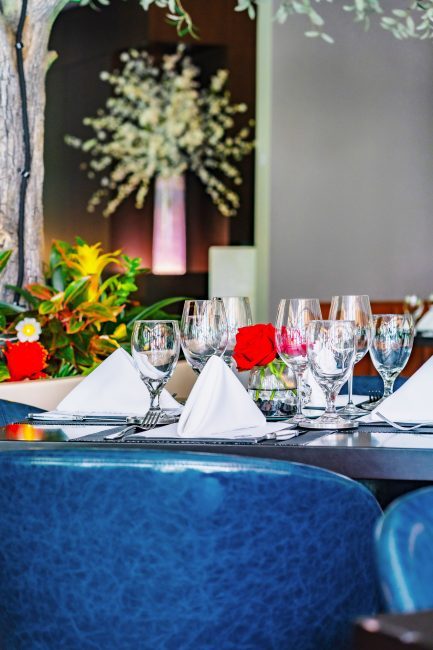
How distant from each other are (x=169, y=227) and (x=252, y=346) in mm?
5256

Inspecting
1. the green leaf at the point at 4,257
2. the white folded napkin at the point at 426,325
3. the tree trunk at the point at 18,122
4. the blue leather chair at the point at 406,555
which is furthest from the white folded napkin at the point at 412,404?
the white folded napkin at the point at 426,325

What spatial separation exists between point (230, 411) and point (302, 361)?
19 cm

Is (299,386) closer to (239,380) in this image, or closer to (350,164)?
(239,380)

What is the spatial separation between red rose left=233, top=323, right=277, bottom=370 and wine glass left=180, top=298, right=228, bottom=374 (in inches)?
2.6

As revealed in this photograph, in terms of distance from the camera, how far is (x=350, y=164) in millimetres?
7023

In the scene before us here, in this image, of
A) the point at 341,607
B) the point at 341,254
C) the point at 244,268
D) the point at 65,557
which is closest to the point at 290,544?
the point at 341,607

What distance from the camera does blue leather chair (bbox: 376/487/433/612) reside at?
792 mm

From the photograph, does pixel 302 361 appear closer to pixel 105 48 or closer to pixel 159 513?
pixel 159 513

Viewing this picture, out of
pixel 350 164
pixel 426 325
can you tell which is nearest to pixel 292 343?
pixel 426 325

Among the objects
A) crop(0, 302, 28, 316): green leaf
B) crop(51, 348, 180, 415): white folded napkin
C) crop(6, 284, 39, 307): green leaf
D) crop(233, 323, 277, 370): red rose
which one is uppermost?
crop(6, 284, 39, 307): green leaf

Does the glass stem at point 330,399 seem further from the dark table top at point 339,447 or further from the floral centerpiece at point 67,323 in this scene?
the floral centerpiece at point 67,323

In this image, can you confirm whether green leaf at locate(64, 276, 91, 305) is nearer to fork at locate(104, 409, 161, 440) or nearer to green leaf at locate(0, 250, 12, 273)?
green leaf at locate(0, 250, 12, 273)

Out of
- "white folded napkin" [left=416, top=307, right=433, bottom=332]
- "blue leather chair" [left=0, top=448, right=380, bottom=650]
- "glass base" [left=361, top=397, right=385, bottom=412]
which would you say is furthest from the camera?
"white folded napkin" [left=416, top=307, right=433, bottom=332]

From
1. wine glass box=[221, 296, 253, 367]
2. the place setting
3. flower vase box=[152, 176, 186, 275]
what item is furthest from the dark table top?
flower vase box=[152, 176, 186, 275]
